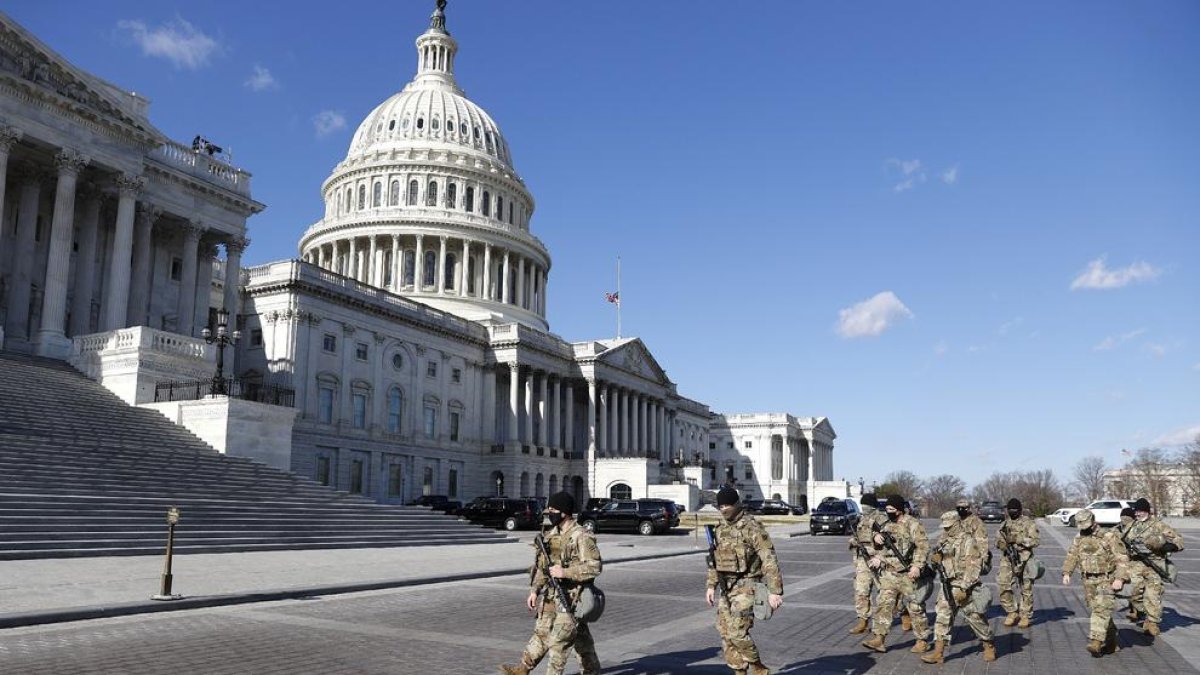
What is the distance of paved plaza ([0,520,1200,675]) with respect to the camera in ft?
35.4

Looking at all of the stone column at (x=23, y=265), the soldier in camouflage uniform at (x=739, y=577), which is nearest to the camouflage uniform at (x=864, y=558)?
the soldier in camouflage uniform at (x=739, y=577)

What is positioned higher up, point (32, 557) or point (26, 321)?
point (26, 321)

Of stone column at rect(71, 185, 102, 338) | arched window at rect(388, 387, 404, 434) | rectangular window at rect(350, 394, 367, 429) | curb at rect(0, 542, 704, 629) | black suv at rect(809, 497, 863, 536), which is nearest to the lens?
curb at rect(0, 542, 704, 629)

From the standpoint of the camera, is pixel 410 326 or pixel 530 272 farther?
pixel 530 272

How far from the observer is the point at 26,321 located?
136 ft

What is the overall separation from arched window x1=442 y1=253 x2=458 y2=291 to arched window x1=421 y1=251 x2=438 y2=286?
3.95 feet

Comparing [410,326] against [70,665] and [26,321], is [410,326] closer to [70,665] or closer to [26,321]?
[26,321]

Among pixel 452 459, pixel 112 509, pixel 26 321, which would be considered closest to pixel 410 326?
pixel 452 459

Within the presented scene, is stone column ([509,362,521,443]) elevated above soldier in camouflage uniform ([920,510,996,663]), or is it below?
above

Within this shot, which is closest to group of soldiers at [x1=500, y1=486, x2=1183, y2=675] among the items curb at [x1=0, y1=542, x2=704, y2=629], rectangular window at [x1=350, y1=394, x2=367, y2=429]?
curb at [x1=0, y1=542, x2=704, y2=629]

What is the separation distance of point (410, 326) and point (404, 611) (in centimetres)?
5346

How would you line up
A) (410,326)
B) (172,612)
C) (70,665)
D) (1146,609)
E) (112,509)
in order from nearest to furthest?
(70,665) < (1146,609) < (172,612) < (112,509) < (410,326)

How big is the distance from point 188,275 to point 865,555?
43.3 metres

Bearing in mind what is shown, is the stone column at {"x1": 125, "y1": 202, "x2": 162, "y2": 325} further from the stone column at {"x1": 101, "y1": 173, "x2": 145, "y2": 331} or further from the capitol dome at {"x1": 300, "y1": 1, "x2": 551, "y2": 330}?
the capitol dome at {"x1": 300, "y1": 1, "x2": 551, "y2": 330}
